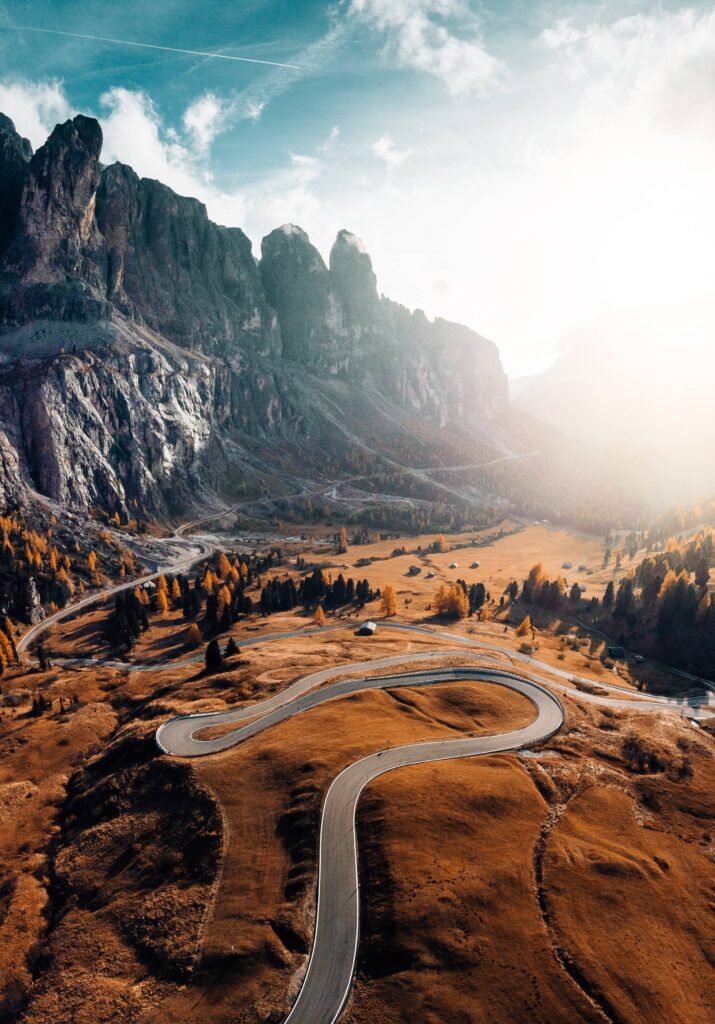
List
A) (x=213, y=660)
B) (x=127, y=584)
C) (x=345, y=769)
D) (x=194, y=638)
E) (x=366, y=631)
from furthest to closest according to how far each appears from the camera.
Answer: (x=127, y=584) < (x=194, y=638) < (x=366, y=631) < (x=213, y=660) < (x=345, y=769)

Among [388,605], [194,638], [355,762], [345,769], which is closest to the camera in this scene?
[345,769]

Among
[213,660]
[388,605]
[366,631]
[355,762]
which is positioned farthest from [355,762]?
[388,605]

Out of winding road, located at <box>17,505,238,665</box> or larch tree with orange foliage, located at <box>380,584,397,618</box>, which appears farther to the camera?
larch tree with orange foliage, located at <box>380,584,397,618</box>

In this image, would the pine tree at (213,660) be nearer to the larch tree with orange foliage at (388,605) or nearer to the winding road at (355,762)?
the winding road at (355,762)

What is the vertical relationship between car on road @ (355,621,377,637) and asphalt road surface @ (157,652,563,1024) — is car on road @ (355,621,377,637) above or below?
below

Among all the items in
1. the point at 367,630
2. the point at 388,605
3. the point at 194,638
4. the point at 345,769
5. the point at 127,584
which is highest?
the point at 345,769

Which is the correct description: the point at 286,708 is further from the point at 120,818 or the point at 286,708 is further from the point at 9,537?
the point at 9,537

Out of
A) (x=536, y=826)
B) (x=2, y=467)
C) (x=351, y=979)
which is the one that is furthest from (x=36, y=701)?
(x=2, y=467)

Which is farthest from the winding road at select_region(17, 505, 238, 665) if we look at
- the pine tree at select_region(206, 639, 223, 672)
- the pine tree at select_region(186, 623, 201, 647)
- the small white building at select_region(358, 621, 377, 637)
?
the small white building at select_region(358, 621, 377, 637)

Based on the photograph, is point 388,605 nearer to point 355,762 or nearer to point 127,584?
point 355,762

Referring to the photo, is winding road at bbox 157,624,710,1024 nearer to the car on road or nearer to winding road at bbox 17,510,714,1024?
winding road at bbox 17,510,714,1024

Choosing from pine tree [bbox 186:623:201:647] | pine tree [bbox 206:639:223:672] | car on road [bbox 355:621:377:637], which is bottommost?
pine tree [bbox 186:623:201:647]

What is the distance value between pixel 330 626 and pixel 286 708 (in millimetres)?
52606

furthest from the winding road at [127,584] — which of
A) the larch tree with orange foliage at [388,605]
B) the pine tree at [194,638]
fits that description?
the larch tree with orange foliage at [388,605]
